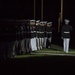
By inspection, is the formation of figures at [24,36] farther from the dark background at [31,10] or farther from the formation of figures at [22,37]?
the dark background at [31,10]

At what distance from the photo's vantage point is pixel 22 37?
28469 millimetres

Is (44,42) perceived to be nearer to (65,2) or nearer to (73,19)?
(73,19)

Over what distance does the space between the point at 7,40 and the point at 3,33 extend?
79cm

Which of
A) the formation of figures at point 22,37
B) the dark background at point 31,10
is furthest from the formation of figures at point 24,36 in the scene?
the dark background at point 31,10

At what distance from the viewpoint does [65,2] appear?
215 feet

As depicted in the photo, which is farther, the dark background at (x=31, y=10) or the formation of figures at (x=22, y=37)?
the dark background at (x=31, y=10)

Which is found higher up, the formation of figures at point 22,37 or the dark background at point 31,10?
the dark background at point 31,10

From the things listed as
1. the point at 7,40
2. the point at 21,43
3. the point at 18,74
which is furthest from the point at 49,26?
the point at 18,74

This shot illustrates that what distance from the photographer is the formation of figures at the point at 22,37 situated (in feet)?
80.2

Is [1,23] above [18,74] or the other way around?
above

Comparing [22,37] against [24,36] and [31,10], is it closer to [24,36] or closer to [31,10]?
[24,36]

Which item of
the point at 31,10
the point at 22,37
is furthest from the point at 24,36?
the point at 31,10

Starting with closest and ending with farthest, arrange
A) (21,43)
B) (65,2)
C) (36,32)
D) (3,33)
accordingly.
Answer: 1. (3,33)
2. (21,43)
3. (36,32)
4. (65,2)

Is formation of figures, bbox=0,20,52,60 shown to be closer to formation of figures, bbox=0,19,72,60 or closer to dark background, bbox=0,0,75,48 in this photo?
formation of figures, bbox=0,19,72,60
